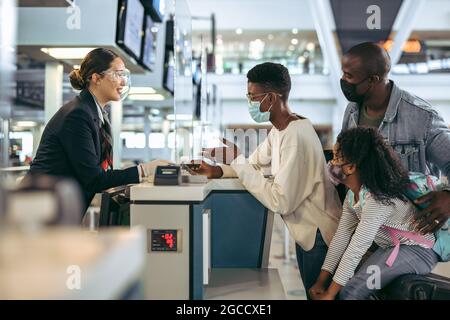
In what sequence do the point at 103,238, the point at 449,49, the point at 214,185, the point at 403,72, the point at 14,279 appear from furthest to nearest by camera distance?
the point at 449,49, the point at 403,72, the point at 214,185, the point at 103,238, the point at 14,279

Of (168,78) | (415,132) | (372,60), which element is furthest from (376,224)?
(168,78)

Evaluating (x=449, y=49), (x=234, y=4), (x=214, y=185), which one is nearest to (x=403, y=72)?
(x=449, y=49)

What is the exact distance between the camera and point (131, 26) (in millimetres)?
4484

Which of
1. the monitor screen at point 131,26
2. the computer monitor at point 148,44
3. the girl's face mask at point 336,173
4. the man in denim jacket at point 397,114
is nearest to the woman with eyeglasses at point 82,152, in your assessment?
the girl's face mask at point 336,173

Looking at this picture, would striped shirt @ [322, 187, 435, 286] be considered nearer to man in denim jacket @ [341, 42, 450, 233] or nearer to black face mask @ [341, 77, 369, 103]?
man in denim jacket @ [341, 42, 450, 233]

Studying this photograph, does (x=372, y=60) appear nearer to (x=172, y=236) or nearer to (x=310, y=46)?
(x=172, y=236)

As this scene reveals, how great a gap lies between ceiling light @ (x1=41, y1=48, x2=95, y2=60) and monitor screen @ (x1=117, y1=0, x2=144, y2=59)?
0.28 meters

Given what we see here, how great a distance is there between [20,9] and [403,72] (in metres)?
13.6

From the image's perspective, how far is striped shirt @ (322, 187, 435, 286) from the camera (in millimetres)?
1887

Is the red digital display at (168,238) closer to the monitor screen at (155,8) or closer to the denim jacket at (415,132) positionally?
the denim jacket at (415,132)

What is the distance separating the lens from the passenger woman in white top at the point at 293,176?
6.81 ft

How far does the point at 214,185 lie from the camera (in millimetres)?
2332

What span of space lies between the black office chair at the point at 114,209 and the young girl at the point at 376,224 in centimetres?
79
